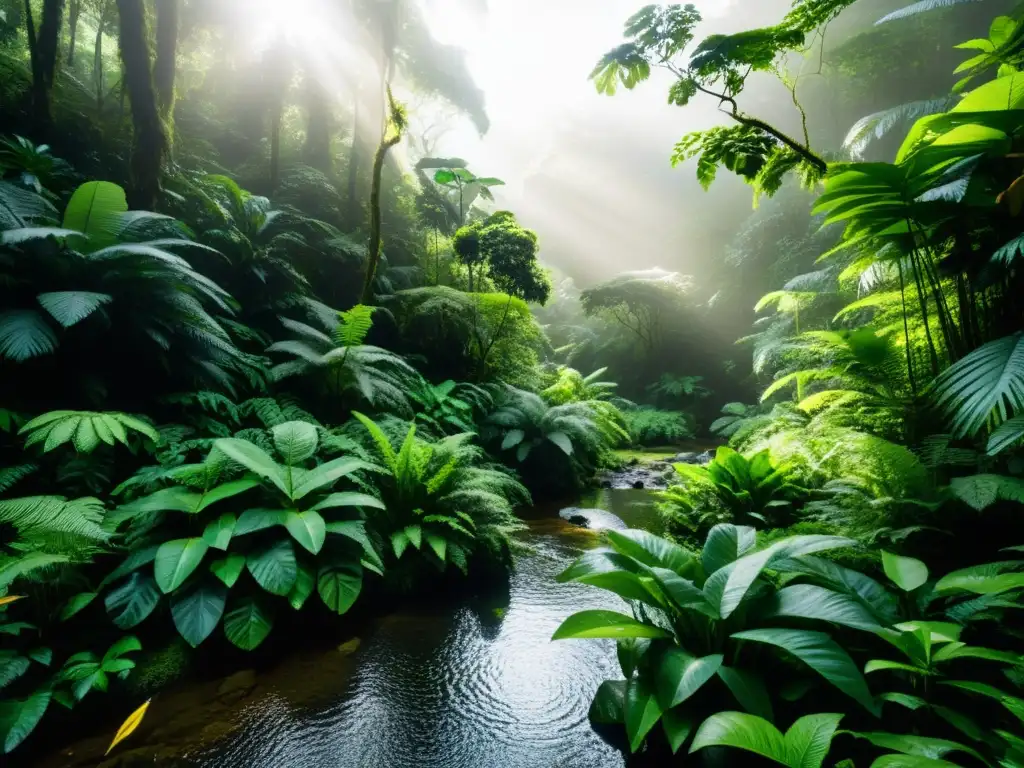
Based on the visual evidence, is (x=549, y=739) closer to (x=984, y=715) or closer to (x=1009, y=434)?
(x=984, y=715)

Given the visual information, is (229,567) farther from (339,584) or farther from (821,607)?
(821,607)

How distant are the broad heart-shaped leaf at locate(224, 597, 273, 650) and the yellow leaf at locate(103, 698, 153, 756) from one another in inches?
13.4

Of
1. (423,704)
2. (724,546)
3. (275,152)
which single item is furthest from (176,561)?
(275,152)

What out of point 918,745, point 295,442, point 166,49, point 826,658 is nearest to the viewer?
point 918,745

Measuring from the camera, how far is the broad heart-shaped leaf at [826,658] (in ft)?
3.92

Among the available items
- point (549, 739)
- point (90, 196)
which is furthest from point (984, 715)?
point (90, 196)

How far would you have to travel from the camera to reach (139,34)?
164 inches

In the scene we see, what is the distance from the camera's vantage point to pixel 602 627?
1564mm

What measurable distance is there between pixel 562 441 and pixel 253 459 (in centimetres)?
382

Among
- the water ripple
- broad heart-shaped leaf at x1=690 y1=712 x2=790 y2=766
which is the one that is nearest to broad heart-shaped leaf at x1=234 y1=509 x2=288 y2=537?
the water ripple

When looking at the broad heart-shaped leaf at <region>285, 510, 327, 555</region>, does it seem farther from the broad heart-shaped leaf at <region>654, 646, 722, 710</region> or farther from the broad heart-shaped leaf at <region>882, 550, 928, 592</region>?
the broad heart-shaped leaf at <region>882, 550, 928, 592</region>

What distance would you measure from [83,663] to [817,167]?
498 cm

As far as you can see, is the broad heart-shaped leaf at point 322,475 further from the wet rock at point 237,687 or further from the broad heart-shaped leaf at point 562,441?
the broad heart-shaped leaf at point 562,441

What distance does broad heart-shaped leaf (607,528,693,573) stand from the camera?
1890 mm
